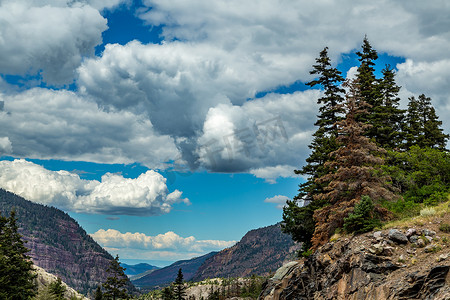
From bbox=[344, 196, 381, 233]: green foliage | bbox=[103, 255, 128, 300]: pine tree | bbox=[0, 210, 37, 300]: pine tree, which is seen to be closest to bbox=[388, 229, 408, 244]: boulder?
bbox=[344, 196, 381, 233]: green foliage

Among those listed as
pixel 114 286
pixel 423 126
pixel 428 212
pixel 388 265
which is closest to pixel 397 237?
pixel 388 265

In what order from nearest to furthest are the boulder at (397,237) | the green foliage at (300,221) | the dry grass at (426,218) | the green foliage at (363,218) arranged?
the boulder at (397,237) < the dry grass at (426,218) < the green foliage at (363,218) < the green foliage at (300,221)

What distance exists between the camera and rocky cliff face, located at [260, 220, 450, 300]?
1667 centimetres

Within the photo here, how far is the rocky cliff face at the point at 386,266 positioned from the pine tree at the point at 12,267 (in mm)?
35845

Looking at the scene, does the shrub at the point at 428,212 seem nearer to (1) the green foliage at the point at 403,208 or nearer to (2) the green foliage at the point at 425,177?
(1) the green foliage at the point at 403,208

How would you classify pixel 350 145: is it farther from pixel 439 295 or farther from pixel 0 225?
pixel 0 225

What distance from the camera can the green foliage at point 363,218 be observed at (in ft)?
79.9

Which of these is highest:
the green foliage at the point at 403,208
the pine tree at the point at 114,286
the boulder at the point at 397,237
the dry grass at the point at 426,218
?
the green foliage at the point at 403,208

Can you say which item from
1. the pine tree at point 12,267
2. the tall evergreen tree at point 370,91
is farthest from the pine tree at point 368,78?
the pine tree at point 12,267

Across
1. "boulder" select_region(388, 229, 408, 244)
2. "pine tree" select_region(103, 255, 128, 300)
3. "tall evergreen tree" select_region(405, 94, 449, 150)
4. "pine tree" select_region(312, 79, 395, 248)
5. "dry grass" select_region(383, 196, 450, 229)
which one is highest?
"tall evergreen tree" select_region(405, 94, 449, 150)

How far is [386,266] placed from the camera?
19.7 metres

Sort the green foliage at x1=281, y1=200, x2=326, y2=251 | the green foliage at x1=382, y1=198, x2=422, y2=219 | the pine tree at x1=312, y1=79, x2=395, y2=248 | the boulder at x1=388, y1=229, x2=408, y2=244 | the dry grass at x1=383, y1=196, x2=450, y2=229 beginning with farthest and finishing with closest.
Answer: the green foliage at x1=281, y1=200, x2=326, y2=251, the pine tree at x1=312, y1=79, x2=395, y2=248, the green foliage at x1=382, y1=198, x2=422, y2=219, the dry grass at x1=383, y1=196, x2=450, y2=229, the boulder at x1=388, y1=229, x2=408, y2=244

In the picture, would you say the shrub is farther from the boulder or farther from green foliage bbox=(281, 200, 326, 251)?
green foliage bbox=(281, 200, 326, 251)

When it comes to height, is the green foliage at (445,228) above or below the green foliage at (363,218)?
below
